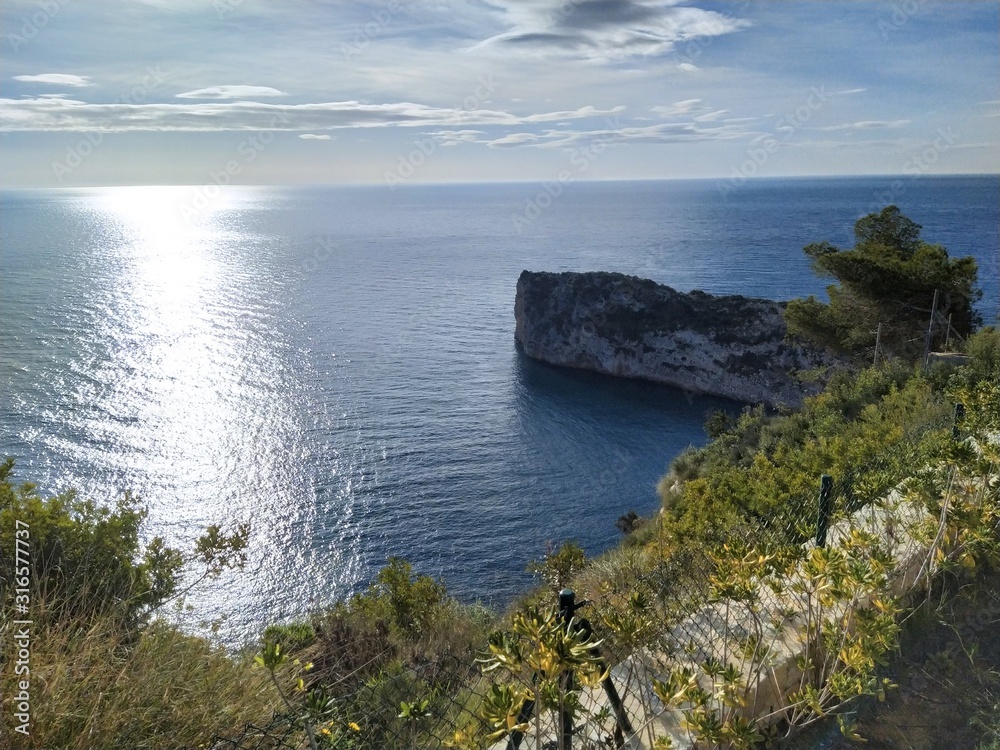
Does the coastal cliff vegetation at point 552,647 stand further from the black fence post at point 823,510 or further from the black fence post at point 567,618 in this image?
the black fence post at point 823,510

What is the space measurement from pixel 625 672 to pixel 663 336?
55.1 meters

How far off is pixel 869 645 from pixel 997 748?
111 cm

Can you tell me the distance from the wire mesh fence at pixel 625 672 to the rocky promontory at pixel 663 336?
A: 150 ft

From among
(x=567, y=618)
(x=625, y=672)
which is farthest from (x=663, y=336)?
(x=567, y=618)

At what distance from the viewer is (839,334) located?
26641 millimetres

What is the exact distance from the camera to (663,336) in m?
57.6

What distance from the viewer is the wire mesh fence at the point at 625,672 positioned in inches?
117

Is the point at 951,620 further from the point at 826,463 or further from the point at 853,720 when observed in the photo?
the point at 826,463

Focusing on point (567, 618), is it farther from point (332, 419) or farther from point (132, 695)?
point (332, 419)

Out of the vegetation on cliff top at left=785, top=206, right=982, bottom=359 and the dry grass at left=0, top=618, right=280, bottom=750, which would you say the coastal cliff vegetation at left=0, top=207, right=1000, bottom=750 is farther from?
the vegetation on cliff top at left=785, top=206, right=982, bottom=359

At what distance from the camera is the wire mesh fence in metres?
2.96

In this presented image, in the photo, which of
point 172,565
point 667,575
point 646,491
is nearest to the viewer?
point 667,575

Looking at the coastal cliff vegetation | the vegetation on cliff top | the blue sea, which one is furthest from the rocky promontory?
the coastal cliff vegetation

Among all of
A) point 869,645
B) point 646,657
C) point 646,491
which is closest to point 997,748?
point 869,645
